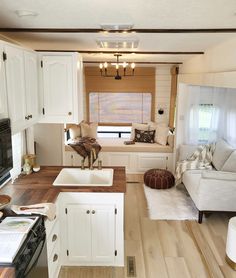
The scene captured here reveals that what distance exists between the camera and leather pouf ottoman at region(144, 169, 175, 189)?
5293 millimetres

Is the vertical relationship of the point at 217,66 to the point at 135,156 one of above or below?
above

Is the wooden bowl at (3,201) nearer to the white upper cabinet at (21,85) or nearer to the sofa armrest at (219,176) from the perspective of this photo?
the white upper cabinet at (21,85)

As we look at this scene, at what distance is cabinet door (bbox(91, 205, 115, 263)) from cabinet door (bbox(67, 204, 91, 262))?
0.06 metres

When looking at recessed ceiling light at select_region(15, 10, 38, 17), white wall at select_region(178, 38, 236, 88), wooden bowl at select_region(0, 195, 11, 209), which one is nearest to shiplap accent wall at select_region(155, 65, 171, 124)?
white wall at select_region(178, 38, 236, 88)

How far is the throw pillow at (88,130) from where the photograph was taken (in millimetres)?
6684

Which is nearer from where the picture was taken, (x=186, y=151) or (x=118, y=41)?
(x=118, y=41)

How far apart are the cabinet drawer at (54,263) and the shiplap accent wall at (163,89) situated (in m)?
5.10

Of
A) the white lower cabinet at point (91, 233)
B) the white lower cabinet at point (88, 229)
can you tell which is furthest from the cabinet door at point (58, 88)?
the white lower cabinet at point (91, 233)

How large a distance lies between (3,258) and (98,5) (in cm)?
170

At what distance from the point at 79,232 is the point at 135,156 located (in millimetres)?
3470

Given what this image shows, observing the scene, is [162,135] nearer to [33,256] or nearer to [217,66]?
[217,66]

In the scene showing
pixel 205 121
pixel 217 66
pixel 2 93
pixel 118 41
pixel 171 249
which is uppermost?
pixel 118 41

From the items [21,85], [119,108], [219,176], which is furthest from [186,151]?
[21,85]

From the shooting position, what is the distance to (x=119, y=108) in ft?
24.3
